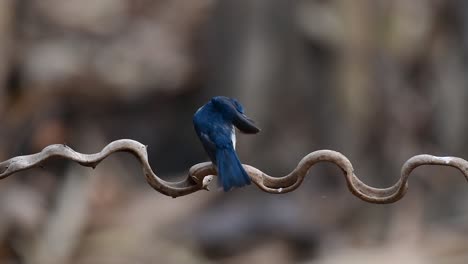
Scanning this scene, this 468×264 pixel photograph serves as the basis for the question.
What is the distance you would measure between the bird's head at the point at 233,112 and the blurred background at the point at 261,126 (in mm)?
2859

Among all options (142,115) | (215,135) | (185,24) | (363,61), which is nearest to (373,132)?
(363,61)

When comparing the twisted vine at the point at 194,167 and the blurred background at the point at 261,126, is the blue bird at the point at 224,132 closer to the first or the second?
the twisted vine at the point at 194,167

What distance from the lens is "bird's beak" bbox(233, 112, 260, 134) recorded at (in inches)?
84.7

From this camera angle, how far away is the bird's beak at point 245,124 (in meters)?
2.15

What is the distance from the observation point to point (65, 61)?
6586mm

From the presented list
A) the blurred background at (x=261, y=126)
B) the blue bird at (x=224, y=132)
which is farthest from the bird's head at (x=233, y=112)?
the blurred background at (x=261, y=126)

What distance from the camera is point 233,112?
7.70 feet

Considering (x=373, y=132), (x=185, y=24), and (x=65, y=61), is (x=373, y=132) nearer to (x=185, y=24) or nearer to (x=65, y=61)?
(x=65, y=61)

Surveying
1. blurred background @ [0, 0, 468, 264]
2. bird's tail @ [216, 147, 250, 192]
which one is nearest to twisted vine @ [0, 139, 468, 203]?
bird's tail @ [216, 147, 250, 192]

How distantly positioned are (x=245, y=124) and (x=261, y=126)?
3.83m

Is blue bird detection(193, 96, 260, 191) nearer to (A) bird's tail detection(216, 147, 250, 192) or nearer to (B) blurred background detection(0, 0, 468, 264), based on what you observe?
(A) bird's tail detection(216, 147, 250, 192)

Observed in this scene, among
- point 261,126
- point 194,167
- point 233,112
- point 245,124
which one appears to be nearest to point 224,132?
point 233,112

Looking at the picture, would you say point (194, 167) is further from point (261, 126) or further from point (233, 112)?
point (261, 126)

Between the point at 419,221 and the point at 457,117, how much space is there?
0.93 metres
